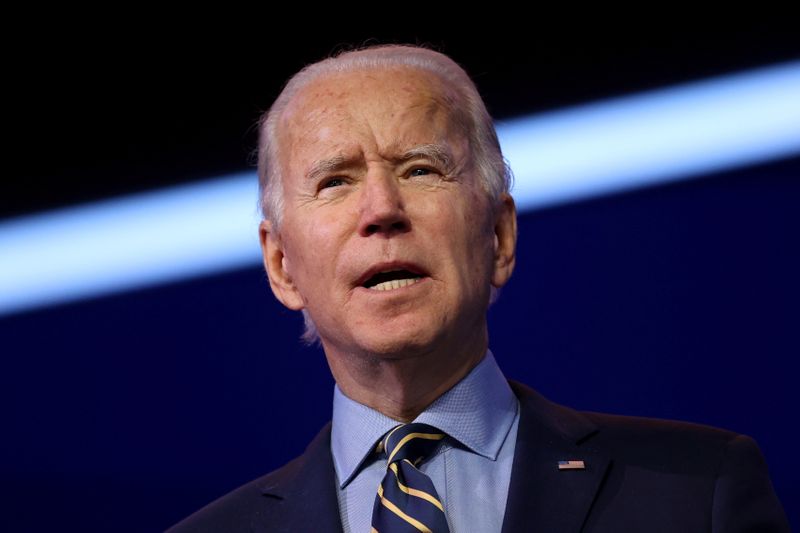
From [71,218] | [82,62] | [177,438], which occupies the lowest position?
[177,438]

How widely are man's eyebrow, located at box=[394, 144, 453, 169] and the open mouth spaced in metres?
0.21

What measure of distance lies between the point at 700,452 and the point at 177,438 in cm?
138

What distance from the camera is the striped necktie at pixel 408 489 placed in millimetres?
1940

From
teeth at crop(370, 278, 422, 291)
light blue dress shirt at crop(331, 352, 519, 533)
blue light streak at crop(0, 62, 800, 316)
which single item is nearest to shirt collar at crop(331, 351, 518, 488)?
light blue dress shirt at crop(331, 352, 519, 533)

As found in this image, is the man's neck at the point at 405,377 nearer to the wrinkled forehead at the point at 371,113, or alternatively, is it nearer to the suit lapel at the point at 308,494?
the suit lapel at the point at 308,494

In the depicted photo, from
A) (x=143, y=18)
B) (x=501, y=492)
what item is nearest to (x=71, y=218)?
(x=143, y=18)

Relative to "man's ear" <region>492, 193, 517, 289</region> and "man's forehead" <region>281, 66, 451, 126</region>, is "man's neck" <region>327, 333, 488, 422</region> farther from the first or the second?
"man's forehead" <region>281, 66, 451, 126</region>

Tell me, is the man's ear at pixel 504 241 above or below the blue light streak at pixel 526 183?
below

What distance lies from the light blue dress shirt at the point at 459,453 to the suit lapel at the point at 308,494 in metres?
0.03

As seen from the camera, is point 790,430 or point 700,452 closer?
point 700,452

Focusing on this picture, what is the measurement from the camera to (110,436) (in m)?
2.96

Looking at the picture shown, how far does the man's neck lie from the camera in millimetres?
2096

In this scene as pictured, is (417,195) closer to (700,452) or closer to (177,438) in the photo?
(700,452)

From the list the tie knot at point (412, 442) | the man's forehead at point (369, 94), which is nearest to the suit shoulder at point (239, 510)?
the tie knot at point (412, 442)
